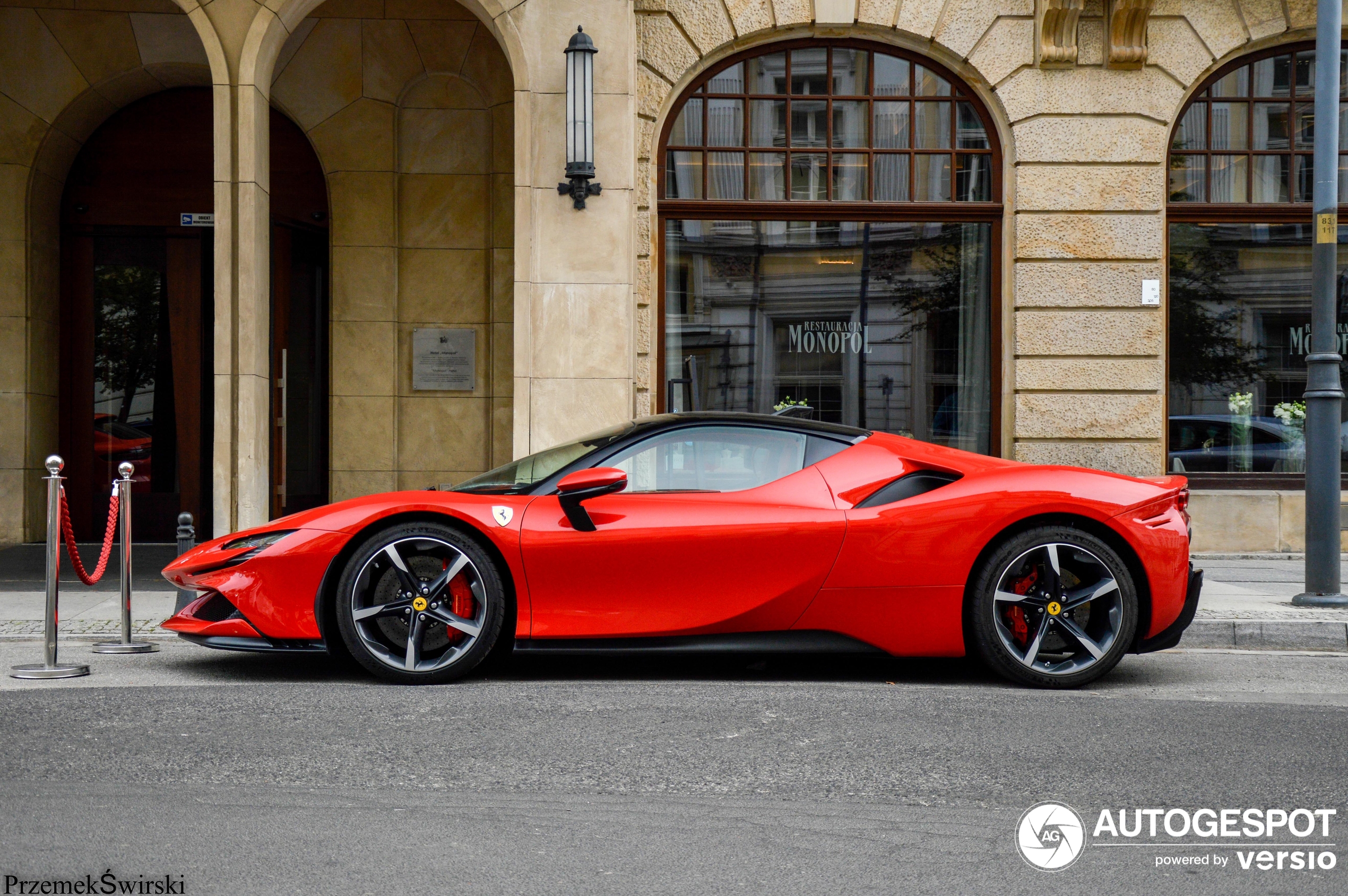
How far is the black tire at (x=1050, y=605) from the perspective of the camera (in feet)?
17.4

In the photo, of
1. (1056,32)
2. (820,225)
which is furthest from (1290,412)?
(820,225)

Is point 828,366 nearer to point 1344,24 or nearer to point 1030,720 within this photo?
point 1344,24

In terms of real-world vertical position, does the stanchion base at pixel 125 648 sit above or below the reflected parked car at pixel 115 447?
below

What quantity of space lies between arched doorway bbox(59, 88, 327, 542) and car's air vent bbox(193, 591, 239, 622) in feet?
22.7

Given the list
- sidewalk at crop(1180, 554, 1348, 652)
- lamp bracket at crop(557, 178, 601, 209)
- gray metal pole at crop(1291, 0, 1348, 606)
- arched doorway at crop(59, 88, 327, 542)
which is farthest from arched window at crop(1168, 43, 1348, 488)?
arched doorway at crop(59, 88, 327, 542)

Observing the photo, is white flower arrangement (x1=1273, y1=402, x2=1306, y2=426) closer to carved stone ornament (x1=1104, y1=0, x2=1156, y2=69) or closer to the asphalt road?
carved stone ornament (x1=1104, y1=0, x2=1156, y2=69)

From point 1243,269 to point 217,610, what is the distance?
9.61 metres

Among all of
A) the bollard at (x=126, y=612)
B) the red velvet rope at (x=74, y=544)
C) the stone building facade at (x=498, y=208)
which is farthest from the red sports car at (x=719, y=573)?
the stone building facade at (x=498, y=208)

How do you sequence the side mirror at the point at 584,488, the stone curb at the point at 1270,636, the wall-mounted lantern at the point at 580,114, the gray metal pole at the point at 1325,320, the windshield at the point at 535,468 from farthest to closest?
1. the wall-mounted lantern at the point at 580,114
2. the gray metal pole at the point at 1325,320
3. the stone curb at the point at 1270,636
4. the windshield at the point at 535,468
5. the side mirror at the point at 584,488

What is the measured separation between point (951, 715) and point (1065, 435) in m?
6.83

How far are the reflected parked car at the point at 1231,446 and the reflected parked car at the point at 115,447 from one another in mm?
9606

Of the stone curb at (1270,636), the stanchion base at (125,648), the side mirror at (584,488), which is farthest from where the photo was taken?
the stone curb at (1270,636)

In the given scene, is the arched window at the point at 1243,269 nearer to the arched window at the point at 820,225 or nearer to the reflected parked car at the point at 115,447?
the arched window at the point at 820,225

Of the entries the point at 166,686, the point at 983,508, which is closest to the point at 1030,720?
the point at 983,508
